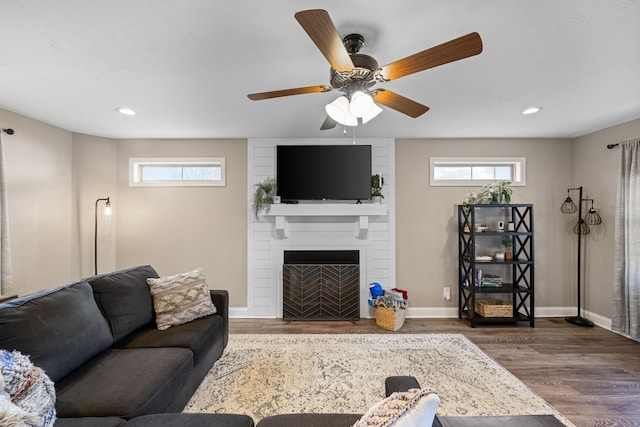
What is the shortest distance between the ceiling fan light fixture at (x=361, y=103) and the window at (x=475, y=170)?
8.88 feet

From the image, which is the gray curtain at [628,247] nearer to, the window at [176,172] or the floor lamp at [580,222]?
the floor lamp at [580,222]

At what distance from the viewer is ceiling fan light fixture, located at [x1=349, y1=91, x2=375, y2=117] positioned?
1.64 m

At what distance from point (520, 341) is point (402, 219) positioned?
1912 mm

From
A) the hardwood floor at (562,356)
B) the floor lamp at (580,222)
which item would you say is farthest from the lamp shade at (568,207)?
the hardwood floor at (562,356)

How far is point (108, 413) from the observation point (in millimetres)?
1354

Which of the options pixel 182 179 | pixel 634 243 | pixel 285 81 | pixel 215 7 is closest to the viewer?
pixel 215 7

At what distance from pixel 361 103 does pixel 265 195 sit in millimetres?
2548

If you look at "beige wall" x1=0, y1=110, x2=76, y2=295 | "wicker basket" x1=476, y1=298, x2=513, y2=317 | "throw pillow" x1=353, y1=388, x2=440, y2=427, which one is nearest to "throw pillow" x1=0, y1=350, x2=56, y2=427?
"throw pillow" x1=353, y1=388, x2=440, y2=427

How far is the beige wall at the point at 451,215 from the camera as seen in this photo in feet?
13.1

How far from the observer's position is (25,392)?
3.77 ft

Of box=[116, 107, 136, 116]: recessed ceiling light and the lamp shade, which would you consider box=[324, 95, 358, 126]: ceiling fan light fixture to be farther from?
the lamp shade

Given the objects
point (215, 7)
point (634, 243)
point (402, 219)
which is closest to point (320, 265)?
point (402, 219)

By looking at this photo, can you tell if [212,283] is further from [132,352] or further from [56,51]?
[56,51]

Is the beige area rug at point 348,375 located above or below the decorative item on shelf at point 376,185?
below
